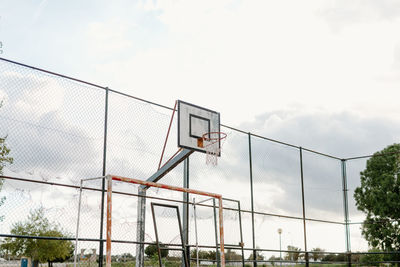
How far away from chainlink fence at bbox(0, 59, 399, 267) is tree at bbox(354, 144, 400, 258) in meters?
10.5

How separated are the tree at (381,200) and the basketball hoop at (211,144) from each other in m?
14.8

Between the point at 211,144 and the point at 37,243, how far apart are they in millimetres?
5960

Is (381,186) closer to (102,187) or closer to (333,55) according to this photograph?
(333,55)

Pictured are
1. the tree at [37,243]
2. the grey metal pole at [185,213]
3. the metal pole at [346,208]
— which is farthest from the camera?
the metal pole at [346,208]

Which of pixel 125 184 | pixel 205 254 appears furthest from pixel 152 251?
pixel 205 254

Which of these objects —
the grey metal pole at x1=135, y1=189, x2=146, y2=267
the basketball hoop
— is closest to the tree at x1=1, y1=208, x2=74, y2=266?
the grey metal pole at x1=135, y1=189, x2=146, y2=267

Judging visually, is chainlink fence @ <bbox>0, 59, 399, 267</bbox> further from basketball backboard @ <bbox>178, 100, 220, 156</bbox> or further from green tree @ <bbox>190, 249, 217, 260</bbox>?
basketball backboard @ <bbox>178, 100, 220, 156</bbox>

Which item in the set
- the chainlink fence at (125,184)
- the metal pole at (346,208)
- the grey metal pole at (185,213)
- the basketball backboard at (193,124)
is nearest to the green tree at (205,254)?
the chainlink fence at (125,184)

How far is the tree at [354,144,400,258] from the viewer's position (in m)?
22.3

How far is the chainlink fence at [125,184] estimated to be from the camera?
23.5 feet

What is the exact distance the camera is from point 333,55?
45.5 feet

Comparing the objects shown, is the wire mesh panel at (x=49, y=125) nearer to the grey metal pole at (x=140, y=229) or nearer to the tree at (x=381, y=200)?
the grey metal pole at (x=140, y=229)

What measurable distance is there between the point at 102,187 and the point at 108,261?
1.88 m

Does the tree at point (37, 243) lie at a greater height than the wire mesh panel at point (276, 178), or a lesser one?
lesser
